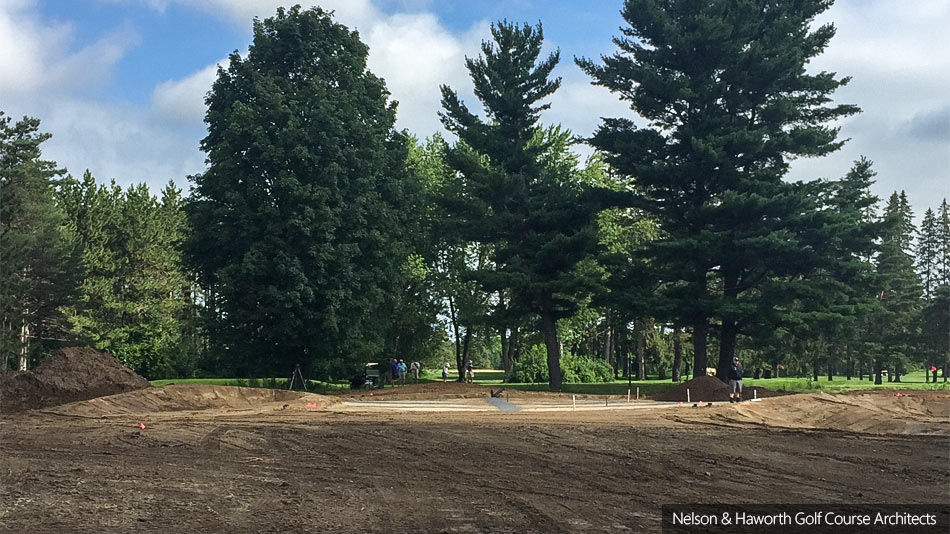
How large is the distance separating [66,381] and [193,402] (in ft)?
15.1

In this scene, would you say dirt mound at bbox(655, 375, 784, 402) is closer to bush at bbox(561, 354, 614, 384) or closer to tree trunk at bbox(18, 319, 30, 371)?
bush at bbox(561, 354, 614, 384)

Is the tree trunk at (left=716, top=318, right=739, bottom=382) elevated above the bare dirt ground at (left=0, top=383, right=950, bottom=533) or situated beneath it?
elevated above

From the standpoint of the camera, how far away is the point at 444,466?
47.1 feet

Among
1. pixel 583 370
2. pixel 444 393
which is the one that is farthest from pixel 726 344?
pixel 583 370

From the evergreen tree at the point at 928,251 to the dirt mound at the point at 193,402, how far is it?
259ft

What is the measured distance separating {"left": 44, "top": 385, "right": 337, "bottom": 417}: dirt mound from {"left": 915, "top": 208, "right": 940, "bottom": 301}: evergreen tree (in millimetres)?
79026

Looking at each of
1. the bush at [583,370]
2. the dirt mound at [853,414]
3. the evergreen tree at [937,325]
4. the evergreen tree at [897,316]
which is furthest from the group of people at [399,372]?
the evergreen tree at [937,325]

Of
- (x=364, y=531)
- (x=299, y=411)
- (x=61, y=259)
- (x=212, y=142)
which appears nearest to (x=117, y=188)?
Result: (x=61, y=259)

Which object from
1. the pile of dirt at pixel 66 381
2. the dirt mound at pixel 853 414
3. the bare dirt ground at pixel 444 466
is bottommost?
the bare dirt ground at pixel 444 466

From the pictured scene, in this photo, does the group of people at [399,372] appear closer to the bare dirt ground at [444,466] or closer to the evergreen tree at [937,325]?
the bare dirt ground at [444,466]

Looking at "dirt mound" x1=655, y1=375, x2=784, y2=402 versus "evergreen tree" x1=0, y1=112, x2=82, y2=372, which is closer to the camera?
"dirt mound" x1=655, y1=375, x2=784, y2=402

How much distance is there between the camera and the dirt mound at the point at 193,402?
24.9m

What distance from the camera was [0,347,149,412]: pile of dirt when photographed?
26875 millimetres

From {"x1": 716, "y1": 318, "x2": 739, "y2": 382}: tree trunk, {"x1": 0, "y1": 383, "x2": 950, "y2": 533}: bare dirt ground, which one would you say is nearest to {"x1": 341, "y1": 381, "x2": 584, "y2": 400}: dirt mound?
{"x1": 716, "y1": 318, "x2": 739, "y2": 382}: tree trunk
